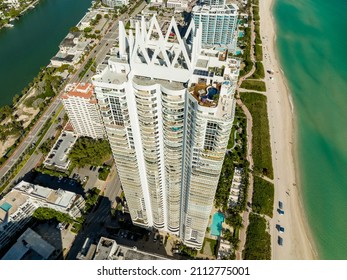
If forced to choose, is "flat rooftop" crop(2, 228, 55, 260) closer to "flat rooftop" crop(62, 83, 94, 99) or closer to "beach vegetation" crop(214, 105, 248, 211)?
"flat rooftop" crop(62, 83, 94, 99)

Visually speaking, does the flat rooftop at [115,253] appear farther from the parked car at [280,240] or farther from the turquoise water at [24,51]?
the turquoise water at [24,51]

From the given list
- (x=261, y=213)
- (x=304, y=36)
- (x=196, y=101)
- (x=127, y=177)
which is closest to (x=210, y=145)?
(x=196, y=101)

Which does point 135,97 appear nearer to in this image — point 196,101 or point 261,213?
point 196,101

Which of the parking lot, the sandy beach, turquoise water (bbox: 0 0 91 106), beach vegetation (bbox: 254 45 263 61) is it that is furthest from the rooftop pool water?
beach vegetation (bbox: 254 45 263 61)

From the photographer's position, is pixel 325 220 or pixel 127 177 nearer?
pixel 127 177

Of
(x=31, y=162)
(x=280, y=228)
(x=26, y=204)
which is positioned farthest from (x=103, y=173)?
(x=280, y=228)

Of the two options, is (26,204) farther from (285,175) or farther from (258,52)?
→ (258,52)
